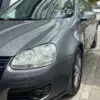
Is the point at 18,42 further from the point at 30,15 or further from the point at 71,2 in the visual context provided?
the point at 71,2

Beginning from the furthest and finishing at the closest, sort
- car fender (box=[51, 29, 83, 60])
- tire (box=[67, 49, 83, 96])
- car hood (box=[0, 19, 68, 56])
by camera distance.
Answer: tire (box=[67, 49, 83, 96]) < car fender (box=[51, 29, 83, 60]) < car hood (box=[0, 19, 68, 56])

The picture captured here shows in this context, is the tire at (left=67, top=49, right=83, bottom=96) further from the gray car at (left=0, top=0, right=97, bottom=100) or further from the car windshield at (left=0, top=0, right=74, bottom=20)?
the car windshield at (left=0, top=0, right=74, bottom=20)

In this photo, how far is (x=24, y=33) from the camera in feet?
10.5

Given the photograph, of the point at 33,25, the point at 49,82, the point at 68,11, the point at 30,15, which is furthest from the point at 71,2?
the point at 49,82

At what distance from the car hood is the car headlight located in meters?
0.06

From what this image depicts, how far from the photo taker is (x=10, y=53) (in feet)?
9.14

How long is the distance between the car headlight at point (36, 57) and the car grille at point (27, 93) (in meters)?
0.25

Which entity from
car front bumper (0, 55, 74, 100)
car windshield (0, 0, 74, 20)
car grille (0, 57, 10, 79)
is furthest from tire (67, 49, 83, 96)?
car grille (0, 57, 10, 79)

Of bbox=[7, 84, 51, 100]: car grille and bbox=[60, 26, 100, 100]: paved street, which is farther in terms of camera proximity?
bbox=[60, 26, 100, 100]: paved street

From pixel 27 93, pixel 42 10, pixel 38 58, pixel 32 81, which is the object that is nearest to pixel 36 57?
pixel 38 58

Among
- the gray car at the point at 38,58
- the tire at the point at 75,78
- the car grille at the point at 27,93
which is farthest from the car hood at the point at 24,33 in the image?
the tire at the point at 75,78

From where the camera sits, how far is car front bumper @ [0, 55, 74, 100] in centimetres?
271

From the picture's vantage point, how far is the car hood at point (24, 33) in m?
2.86

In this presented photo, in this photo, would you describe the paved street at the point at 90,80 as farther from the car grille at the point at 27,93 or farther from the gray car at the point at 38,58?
the car grille at the point at 27,93
